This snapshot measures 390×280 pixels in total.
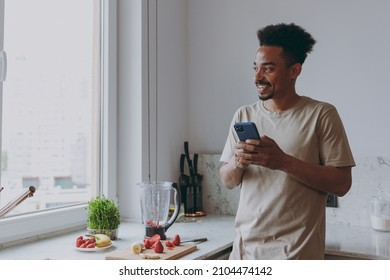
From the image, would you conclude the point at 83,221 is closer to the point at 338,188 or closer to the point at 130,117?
the point at 130,117

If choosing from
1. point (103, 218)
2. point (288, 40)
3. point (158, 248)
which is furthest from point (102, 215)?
point (288, 40)

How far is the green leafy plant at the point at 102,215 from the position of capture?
4.53ft

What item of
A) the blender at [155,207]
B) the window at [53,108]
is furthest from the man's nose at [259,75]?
the window at [53,108]

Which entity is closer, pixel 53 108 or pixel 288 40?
pixel 288 40

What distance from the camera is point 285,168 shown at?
108 centimetres

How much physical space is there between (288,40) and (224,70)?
74 centimetres

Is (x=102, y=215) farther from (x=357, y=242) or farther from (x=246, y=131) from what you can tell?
(x=357, y=242)

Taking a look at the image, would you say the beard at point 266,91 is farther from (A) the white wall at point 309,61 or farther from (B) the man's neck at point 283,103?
(A) the white wall at point 309,61

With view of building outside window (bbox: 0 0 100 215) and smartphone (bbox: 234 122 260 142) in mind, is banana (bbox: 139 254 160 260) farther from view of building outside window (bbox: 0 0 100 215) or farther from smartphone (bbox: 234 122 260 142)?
view of building outside window (bbox: 0 0 100 215)

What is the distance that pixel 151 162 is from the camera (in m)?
1.79

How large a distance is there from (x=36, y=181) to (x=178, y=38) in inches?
37.4

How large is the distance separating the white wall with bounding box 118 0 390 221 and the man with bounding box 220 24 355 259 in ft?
1.74

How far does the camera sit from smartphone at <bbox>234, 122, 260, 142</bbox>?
3.57ft

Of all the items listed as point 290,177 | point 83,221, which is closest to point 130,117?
point 83,221
